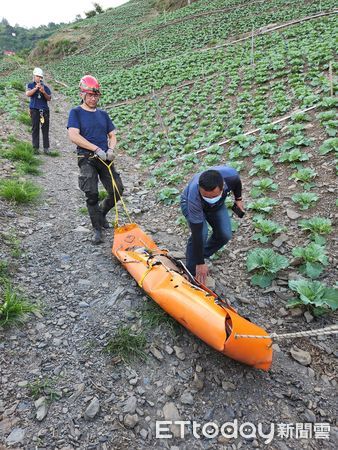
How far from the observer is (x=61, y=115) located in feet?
52.9

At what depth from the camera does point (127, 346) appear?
313 cm

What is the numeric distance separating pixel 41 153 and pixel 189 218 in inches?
287

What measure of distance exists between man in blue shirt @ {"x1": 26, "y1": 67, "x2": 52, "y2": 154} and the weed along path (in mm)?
5680

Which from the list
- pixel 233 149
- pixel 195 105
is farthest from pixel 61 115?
pixel 233 149

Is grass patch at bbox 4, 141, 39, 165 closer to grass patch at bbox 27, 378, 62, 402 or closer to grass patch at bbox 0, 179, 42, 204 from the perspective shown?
grass patch at bbox 0, 179, 42, 204

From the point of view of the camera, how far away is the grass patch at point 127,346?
3.08 meters

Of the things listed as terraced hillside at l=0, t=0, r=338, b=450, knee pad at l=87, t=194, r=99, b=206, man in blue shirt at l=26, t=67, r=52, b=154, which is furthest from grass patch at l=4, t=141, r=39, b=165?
knee pad at l=87, t=194, r=99, b=206

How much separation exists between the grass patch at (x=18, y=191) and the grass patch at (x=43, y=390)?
3927mm

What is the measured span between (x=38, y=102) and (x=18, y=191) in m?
3.93

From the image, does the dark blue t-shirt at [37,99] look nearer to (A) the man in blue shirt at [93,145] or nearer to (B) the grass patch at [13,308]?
(A) the man in blue shirt at [93,145]

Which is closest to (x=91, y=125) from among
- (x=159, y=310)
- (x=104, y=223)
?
(x=104, y=223)

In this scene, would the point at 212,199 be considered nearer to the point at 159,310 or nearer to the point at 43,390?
the point at 159,310

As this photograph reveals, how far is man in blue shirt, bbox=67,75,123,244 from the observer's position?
4492mm

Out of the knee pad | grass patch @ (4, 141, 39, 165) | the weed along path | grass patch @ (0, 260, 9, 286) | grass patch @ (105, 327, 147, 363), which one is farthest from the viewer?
grass patch @ (4, 141, 39, 165)
